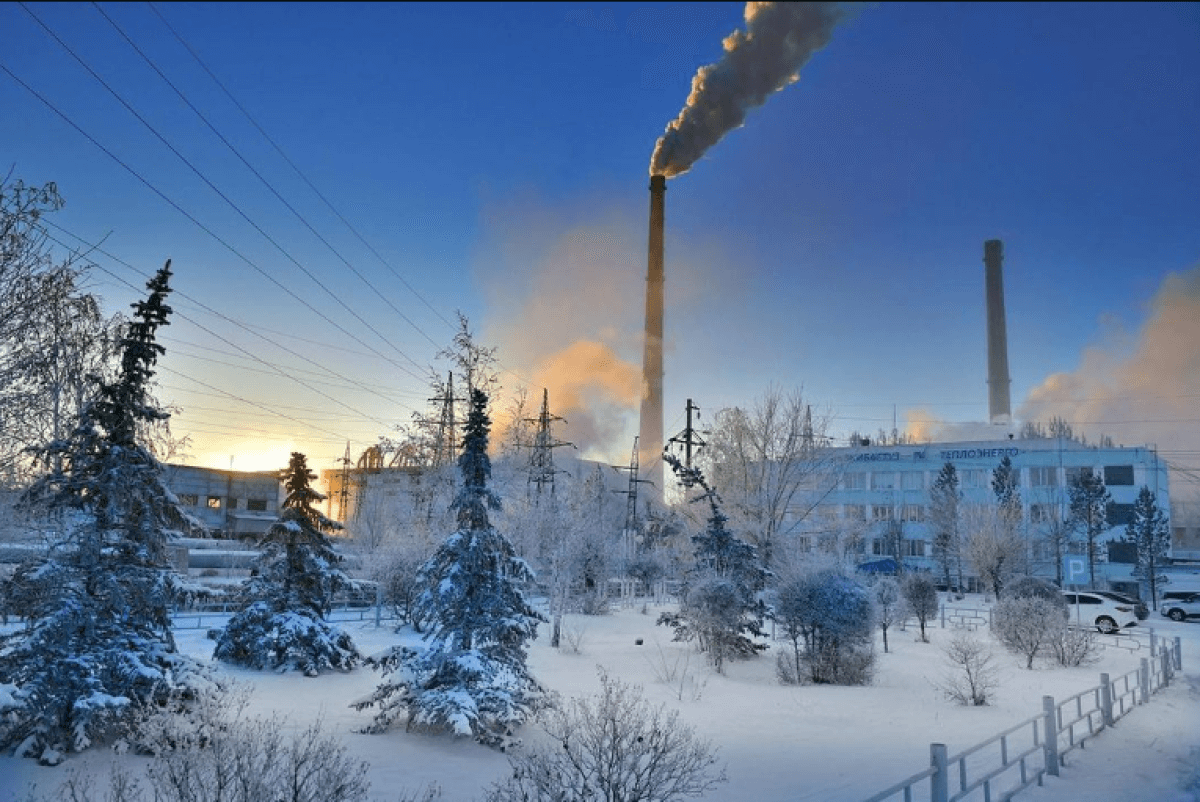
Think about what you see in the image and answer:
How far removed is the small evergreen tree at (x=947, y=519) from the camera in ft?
192

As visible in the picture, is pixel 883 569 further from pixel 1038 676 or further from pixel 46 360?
pixel 46 360

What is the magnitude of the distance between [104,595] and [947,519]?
2296 inches

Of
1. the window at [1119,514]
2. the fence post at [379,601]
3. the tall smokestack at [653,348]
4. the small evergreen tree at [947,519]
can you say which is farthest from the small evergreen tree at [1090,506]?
the fence post at [379,601]

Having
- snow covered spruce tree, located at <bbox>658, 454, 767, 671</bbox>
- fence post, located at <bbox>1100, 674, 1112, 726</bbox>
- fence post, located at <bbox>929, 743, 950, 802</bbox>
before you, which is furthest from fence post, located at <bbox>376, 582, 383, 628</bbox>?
fence post, located at <bbox>929, 743, 950, 802</bbox>

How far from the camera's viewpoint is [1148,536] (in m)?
52.8

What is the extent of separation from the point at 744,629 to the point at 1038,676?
7.58 meters

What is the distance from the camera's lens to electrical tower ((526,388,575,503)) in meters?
41.9

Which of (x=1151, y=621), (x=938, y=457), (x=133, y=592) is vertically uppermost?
(x=938, y=457)

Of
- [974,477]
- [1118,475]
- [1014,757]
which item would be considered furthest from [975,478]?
[1014,757]

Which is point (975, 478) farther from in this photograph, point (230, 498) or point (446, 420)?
point (230, 498)

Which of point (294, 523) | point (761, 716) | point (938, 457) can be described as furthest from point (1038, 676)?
point (938, 457)

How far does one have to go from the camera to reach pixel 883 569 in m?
43.2

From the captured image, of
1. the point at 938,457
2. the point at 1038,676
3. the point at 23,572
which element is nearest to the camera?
the point at 23,572

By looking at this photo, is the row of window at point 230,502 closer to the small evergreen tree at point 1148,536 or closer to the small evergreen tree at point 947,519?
the small evergreen tree at point 947,519
